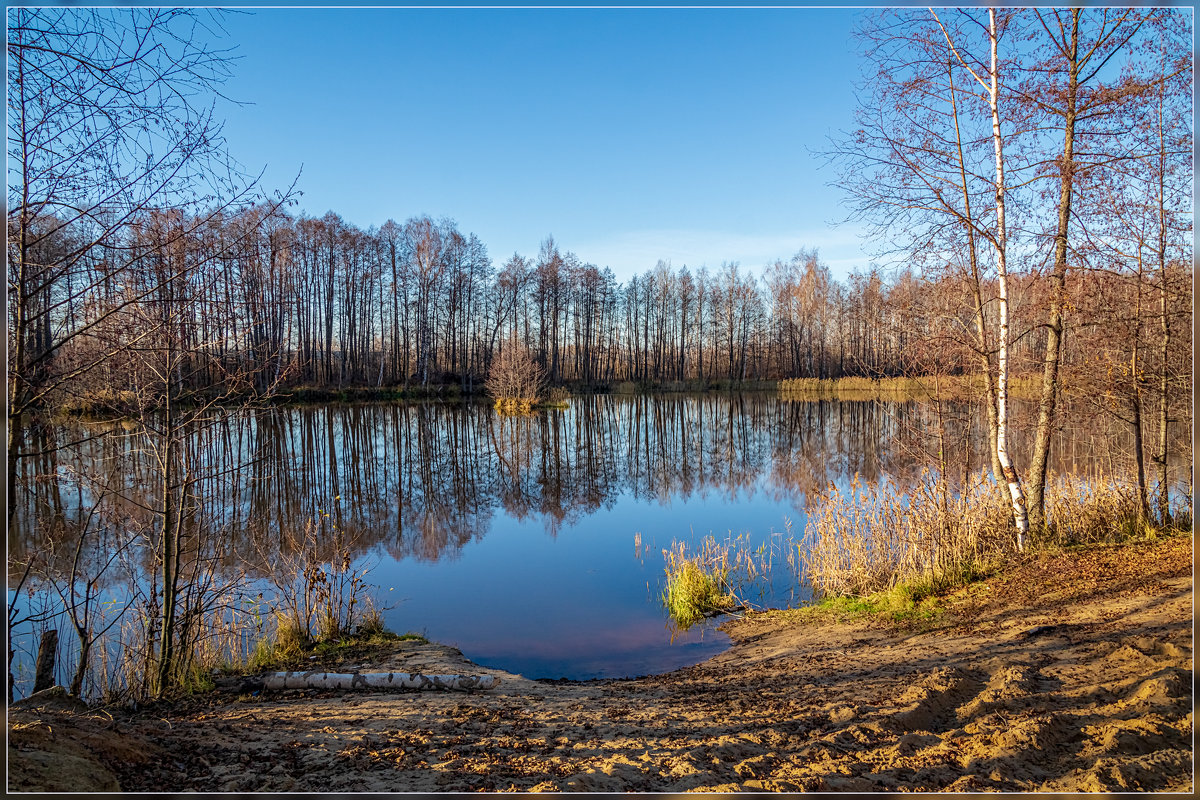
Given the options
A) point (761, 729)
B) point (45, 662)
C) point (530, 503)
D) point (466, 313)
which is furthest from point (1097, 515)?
point (466, 313)

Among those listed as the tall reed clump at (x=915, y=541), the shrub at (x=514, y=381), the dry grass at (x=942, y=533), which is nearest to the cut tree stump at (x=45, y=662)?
the dry grass at (x=942, y=533)

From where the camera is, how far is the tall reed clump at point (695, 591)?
344 inches

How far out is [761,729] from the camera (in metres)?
3.79

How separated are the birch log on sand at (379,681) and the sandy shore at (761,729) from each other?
219mm

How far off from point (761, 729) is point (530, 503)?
12.5 m

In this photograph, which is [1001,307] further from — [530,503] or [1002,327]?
[530,503]

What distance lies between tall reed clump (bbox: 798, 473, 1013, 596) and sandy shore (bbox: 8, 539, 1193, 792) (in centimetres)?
180

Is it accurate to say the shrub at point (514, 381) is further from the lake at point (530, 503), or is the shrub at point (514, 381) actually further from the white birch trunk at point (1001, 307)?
the white birch trunk at point (1001, 307)

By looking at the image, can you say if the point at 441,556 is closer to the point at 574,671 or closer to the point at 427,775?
the point at 574,671

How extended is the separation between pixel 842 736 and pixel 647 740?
1.07 metres

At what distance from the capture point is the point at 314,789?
10.0 ft

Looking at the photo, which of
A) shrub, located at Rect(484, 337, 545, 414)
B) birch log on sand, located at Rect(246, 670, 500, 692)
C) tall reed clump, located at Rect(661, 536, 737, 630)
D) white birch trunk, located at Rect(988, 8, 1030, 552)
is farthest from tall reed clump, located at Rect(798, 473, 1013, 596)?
shrub, located at Rect(484, 337, 545, 414)

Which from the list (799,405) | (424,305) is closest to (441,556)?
(799,405)

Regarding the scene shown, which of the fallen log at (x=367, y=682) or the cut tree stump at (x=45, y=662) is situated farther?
the fallen log at (x=367, y=682)
